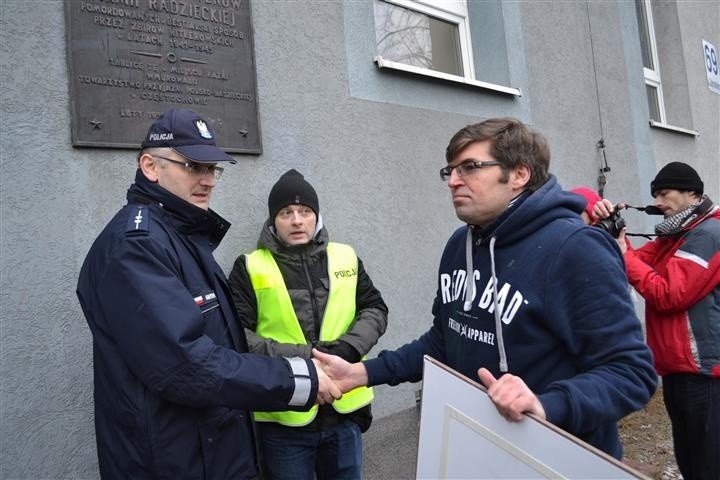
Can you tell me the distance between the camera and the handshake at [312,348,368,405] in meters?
2.04

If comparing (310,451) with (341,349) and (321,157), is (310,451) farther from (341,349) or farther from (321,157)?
(321,157)

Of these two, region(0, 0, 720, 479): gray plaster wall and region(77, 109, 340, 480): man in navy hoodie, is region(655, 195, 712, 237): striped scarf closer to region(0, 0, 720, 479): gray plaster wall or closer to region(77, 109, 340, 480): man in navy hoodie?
region(0, 0, 720, 479): gray plaster wall

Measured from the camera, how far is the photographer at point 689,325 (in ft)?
9.17

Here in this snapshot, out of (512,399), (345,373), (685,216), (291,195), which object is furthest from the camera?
(685,216)

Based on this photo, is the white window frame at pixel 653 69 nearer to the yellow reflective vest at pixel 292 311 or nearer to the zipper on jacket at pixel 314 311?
the yellow reflective vest at pixel 292 311

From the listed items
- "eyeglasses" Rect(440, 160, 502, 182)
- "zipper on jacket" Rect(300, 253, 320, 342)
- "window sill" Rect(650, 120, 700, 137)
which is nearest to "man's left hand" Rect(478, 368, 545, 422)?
"eyeglasses" Rect(440, 160, 502, 182)

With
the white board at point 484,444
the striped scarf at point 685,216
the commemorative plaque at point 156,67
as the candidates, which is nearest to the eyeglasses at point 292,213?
the commemorative plaque at point 156,67

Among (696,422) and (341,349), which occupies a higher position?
(341,349)

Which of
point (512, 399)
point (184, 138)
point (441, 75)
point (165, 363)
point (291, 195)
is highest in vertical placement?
point (441, 75)

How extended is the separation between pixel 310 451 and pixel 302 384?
0.92 metres

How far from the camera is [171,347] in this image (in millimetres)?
1659

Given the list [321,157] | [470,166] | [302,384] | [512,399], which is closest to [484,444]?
[512,399]

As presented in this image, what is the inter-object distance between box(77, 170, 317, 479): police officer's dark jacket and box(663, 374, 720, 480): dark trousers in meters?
2.18

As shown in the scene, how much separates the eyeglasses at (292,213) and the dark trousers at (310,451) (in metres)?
1.04
